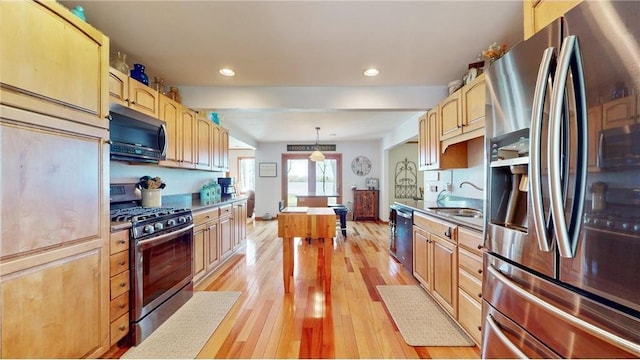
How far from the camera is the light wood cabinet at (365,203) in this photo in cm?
719

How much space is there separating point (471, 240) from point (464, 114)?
1224 mm

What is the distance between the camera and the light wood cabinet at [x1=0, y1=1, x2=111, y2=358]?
1162 mm

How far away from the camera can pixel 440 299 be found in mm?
2248

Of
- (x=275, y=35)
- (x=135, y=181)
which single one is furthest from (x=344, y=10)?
(x=135, y=181)

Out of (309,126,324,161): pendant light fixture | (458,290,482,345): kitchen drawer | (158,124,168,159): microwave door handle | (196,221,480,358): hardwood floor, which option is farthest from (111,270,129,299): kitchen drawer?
(309,126,324,161): pendant light fixture

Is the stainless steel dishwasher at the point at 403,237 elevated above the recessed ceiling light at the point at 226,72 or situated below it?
below

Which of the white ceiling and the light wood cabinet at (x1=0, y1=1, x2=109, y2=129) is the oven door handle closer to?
the light wood cabinet at (x1=0, y1=1, x2=109, y2=129)

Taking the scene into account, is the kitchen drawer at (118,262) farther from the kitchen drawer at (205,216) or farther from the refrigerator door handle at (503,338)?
A: the refrigerator door handle at (503,338)

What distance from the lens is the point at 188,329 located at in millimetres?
2021

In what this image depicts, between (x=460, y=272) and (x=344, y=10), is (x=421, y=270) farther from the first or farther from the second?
(x=344, y=10)

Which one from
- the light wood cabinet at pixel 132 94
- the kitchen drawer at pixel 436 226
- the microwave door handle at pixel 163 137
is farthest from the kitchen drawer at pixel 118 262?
the kitchen drawer at pixel 436 226

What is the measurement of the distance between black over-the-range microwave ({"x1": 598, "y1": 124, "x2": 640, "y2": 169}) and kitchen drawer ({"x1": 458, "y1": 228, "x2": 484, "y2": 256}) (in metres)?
1.03

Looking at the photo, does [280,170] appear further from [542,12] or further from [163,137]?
[542,12]

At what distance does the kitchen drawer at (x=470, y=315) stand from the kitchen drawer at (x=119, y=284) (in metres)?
2.38
